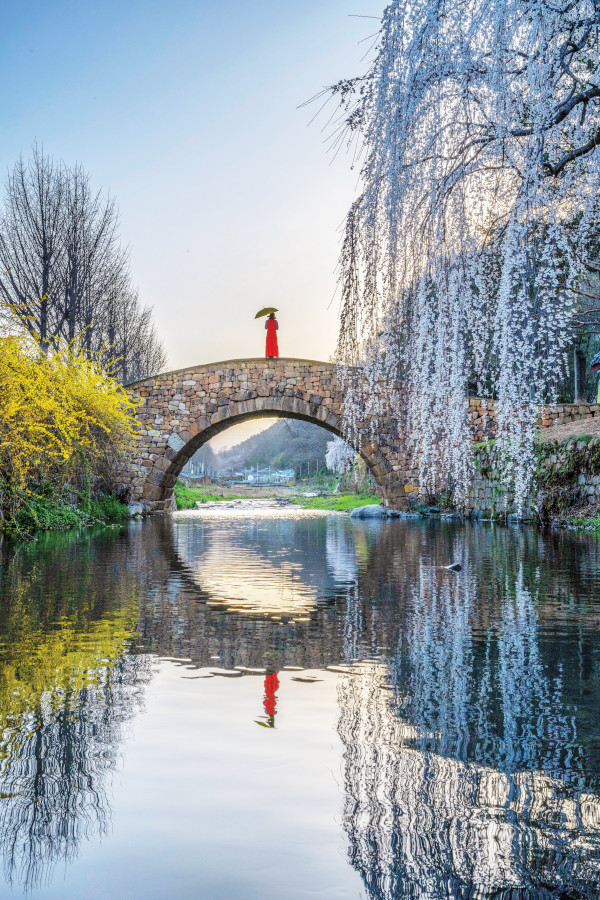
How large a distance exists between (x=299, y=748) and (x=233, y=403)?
1792 cm

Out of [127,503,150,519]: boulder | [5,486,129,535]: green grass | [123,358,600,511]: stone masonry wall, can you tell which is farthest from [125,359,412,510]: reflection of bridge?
[5,486,129,535]: green grass

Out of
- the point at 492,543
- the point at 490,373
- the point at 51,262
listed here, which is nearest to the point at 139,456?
the point at 51,262

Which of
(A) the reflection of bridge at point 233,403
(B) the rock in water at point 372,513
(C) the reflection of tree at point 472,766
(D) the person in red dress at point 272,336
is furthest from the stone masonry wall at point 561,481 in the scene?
(C) the reflection of tree at point 472,766

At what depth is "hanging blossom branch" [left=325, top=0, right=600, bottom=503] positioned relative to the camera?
120 inches

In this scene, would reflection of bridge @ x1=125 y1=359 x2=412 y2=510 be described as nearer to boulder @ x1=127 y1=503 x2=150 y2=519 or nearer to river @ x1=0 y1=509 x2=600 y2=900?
boulder @ x1=127 y1=503 x2=150 y2=519

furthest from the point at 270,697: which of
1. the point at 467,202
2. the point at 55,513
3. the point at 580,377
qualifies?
the point at 580,377

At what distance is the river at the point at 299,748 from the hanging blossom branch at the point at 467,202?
3.97 ft

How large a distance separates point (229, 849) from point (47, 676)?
1577 millimetres

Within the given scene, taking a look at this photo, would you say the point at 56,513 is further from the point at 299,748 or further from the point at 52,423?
the point at 299,748

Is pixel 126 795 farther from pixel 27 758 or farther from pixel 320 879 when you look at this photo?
pixel 320 879

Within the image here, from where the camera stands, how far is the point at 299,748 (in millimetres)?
2098

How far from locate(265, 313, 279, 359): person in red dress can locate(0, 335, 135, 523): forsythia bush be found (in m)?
4.72

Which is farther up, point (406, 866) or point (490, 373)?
point (490, 373)

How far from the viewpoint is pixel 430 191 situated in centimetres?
347
